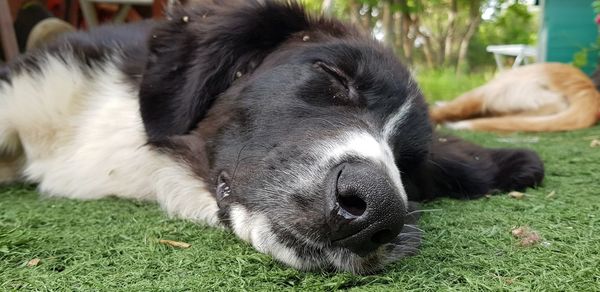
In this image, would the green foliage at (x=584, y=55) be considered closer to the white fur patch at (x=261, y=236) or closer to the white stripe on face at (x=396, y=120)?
the white stripe on face at (x=396, y=120)

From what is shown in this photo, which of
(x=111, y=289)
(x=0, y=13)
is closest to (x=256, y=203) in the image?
(x=111, y=289)

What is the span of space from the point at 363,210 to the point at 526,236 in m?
0.71

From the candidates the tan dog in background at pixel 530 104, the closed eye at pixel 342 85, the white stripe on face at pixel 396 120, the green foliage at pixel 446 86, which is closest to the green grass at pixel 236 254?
the white stripe on face at pixel 396 120

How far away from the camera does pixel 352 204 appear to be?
1339 mm

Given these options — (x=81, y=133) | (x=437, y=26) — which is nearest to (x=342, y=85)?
(x=81, y=133)

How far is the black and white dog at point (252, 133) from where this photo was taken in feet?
4.76

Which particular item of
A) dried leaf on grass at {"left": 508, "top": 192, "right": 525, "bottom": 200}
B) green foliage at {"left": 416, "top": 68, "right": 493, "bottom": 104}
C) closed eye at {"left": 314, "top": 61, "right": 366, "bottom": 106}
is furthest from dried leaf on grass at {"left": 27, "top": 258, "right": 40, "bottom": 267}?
green foliage at {"left": 416, "top": 68, "right": 493, "bottom": 104}

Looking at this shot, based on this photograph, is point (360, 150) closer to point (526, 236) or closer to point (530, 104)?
point (526, 236)

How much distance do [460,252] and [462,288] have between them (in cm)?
29

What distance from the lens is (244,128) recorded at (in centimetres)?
189

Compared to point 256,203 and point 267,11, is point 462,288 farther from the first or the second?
point 267,11

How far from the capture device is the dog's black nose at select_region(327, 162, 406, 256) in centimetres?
131

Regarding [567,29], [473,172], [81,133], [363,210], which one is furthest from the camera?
[567,29]

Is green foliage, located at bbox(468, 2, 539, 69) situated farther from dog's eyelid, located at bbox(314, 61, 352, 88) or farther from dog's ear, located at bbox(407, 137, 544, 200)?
dog's eyelid, located at bbox(314, 61, 352, 88)
